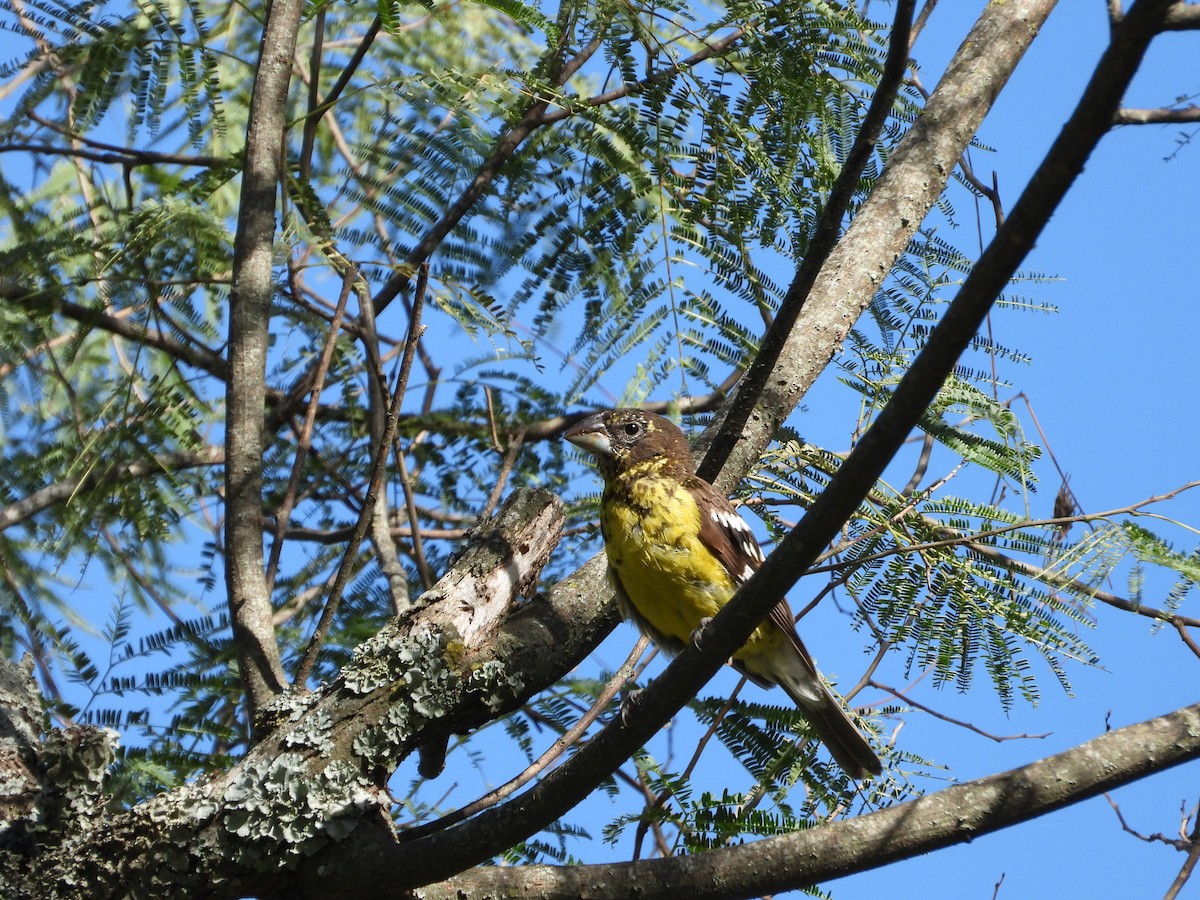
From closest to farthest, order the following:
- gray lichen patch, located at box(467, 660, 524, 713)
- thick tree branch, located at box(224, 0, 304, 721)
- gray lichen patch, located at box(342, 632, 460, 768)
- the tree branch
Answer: the tree branch → gray lichen patch, located at box(342, 632, 460, 768) → gray lichen patch, located at box(467, 660, 524, 713) → thick tree branch, located at box(224, 0, 304, 721)

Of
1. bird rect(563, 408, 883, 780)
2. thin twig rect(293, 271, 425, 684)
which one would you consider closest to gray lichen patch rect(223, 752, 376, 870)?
thin twig rect(293, 271, 425, 684)

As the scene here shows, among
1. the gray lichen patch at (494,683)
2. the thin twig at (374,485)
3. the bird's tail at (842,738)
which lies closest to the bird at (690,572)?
the bird's tail at (842,738)

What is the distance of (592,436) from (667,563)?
0.80 meters

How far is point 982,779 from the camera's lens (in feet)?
8.45

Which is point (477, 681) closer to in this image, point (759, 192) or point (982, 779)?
point (982, 779)

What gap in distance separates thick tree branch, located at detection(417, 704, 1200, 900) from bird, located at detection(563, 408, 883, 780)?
37.3 inches

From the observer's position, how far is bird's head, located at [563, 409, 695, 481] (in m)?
4.11

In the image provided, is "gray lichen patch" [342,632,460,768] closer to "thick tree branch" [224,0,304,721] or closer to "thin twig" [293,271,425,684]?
"thin twig" [293,271,425,684]

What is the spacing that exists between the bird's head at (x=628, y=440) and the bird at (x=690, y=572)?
43mm

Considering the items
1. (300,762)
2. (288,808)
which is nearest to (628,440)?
(300,762)

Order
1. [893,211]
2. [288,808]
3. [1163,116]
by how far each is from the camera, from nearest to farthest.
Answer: [1163,116]
[288,808]
[893,211]

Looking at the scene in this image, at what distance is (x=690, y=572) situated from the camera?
366cm

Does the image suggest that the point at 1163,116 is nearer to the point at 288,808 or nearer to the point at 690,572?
the point at 690,572

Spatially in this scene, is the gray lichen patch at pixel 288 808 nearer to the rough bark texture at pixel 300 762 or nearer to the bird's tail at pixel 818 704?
the rough bark texture at pixel 300 762
